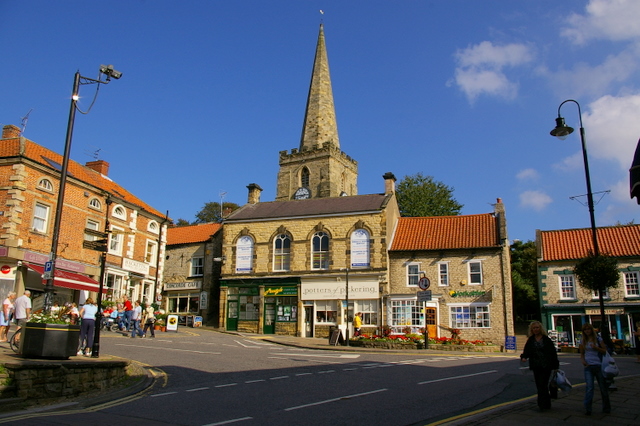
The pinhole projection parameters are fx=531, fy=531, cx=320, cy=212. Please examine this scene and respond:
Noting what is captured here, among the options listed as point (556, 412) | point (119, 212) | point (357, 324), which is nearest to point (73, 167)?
point (119, 212)

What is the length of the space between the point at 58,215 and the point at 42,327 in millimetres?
2929

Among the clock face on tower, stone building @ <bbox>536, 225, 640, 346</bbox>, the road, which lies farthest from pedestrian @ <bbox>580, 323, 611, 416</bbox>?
the clock face on tower

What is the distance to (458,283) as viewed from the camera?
31406 millimetres

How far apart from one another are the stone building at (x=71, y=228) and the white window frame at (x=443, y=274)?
17829mm

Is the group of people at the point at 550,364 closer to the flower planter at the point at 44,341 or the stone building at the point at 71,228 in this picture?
the flower planter at the point at 44,341

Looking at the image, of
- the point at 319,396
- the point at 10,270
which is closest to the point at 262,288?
the point at 10,270

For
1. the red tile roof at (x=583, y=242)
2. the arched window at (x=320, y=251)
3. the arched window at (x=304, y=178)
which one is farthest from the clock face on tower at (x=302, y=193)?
the red tile roof at (x=583, y=242)

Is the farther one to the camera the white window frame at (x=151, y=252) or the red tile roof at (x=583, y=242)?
the white window frame at (x=151, y=252)

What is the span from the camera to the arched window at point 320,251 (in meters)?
34.0

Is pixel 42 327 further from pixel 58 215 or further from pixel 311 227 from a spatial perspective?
pixel 311 227

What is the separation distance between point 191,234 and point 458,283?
2085 centimetres

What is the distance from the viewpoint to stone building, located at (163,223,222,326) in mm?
37812

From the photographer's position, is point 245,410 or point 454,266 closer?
point 245,410

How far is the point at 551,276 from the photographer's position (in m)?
32.5
